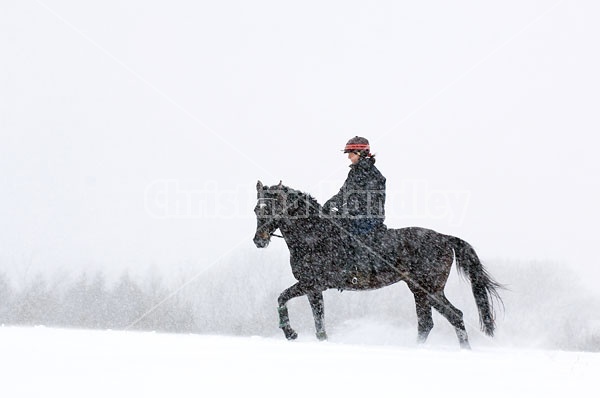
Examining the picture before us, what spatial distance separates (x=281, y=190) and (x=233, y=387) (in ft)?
21.0

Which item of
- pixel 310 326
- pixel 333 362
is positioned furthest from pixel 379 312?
pixel 333 362

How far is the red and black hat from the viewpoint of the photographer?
35.3 ft

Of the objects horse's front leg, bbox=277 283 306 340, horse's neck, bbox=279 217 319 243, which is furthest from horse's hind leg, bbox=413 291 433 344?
horse's neck, bbox=279 217 319 243

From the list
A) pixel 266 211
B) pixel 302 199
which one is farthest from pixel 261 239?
pixel 302 199

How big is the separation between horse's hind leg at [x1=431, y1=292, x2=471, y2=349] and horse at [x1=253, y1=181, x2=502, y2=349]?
0.02 m

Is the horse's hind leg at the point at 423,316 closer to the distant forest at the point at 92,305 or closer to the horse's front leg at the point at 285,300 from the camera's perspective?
the horse's front leg at the point at 285,300

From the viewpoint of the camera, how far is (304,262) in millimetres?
10445

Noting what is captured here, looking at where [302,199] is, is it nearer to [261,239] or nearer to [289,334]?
[261,239]

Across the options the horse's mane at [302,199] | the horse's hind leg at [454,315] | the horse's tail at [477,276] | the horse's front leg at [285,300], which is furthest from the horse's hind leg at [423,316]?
the horse's mane at [302,199]

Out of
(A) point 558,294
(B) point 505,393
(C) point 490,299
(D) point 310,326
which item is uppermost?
(A) point 558,294

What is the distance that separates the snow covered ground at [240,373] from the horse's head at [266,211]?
4.05m

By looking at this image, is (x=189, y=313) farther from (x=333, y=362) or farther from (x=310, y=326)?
(x=333, y=362)

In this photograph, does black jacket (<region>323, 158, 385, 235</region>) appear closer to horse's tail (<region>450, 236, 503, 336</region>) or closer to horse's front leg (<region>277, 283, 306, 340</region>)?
horse's front leg (<region>277, 283, 306, 340</region>)

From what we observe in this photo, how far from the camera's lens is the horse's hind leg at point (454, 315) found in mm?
9875
